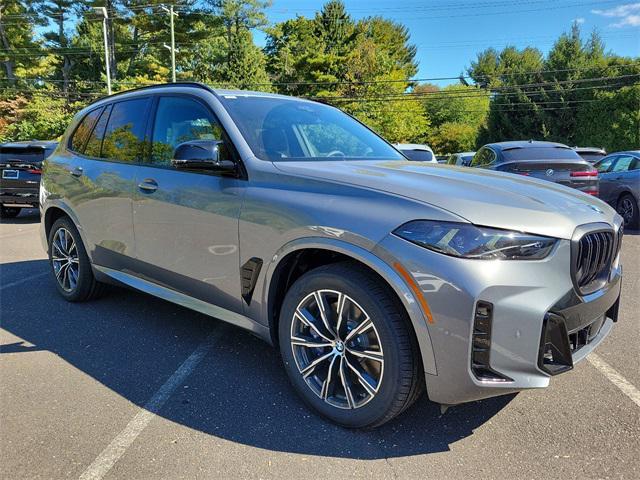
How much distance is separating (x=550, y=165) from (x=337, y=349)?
7212mm

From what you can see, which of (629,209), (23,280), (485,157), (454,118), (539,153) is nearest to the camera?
(23,280)

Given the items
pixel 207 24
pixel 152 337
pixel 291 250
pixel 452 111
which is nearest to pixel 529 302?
pixel 291 250

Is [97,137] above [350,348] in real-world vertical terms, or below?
above

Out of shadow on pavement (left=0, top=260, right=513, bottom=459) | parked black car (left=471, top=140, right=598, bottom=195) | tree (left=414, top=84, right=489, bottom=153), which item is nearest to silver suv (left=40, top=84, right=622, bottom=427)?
shadow on pavement (left=0, top=260, right=513, bottom=459)

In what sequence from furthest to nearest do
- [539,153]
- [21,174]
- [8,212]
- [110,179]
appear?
[8,212] < [21,174] < [539,153] < [110,179]

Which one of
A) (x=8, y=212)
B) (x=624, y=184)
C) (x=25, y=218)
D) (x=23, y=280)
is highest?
(x=624, y=184)

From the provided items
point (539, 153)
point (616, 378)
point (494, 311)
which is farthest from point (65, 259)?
point (539, 153)

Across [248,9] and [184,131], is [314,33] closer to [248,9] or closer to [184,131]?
[248,9]

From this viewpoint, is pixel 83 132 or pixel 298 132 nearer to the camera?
pixel 298 132

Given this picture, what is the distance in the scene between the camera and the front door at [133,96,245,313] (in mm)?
3025

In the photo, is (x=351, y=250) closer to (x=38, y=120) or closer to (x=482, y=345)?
(x=482, y=345)

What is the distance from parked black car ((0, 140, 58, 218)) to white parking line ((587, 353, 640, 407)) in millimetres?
10494

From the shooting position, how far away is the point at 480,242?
2.16m

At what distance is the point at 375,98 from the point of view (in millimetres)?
38906
